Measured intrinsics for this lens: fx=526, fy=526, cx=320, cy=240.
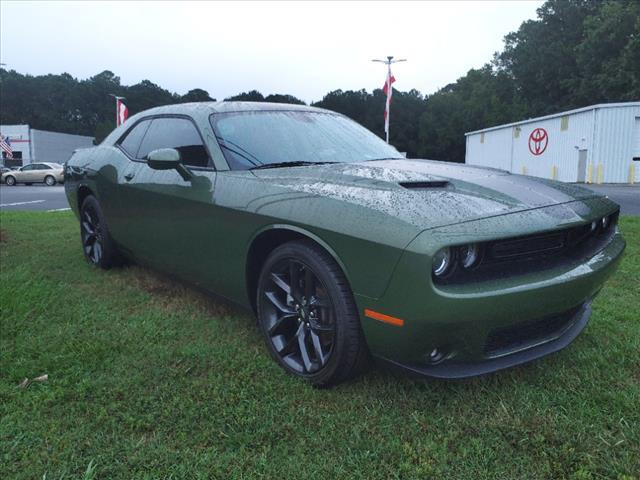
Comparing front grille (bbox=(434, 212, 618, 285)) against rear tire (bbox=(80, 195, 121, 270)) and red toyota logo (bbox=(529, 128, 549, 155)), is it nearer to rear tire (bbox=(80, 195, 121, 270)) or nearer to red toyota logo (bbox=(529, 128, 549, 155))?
rear tire (bbox=(80, 195, 121, 270))

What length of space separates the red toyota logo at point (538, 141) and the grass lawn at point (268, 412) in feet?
77.6

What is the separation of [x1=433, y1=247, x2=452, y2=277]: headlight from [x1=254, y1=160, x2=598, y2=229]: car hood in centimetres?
12

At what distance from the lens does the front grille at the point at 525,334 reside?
7.12ft

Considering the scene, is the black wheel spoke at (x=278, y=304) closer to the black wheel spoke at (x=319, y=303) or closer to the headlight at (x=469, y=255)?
the black wheel spoke at (x=319, y=303)

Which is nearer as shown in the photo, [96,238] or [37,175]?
[96,238]

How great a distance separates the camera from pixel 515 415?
2201mm

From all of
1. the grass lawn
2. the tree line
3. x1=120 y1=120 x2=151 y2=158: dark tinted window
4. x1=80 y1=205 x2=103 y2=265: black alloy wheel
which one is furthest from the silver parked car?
the grass lawn

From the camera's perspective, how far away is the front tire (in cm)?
227

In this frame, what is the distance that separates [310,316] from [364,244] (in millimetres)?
550

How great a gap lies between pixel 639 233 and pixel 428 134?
54.0 metres

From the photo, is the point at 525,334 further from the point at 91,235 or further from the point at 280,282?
the point at 91,235

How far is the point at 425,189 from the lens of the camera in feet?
7.84

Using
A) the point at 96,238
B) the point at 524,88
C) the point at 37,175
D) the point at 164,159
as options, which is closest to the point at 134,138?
the point at 96,238

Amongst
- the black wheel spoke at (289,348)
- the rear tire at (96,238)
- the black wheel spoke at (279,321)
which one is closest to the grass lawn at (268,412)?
the black wheel spoke at (289,348)
